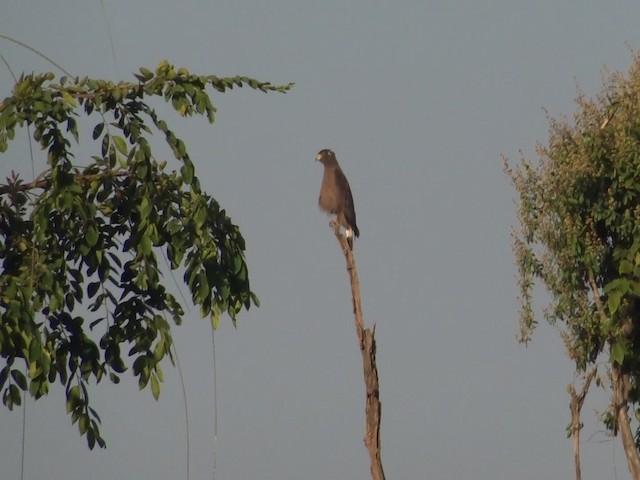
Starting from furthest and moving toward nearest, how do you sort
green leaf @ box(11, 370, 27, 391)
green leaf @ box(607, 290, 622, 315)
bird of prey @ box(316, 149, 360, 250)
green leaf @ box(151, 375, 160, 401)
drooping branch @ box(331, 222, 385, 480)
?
bird of prey @ box(316, 149, 360, 250) → green leaf @ box(607, 290, 622, 315) → drooping branch @ box(331, 222, 385, 480) → green leaf @ box(151, 375, 160, 401) → green leaf @ box(11, 370, 27, 391)

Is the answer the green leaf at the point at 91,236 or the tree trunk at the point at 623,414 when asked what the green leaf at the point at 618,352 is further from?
the green leaf at the point at 91,236

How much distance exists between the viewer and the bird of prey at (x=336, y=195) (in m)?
18.7

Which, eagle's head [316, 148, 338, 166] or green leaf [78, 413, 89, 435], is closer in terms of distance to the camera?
green leaf [78, 413, 89, 435]

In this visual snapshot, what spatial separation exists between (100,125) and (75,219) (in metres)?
0.64

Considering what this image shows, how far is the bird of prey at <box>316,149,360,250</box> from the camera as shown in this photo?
61.3 ft

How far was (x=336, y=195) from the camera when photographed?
1952cm

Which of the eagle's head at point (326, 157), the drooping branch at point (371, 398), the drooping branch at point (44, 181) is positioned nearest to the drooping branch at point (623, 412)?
the eagle's head at point (326, 157)

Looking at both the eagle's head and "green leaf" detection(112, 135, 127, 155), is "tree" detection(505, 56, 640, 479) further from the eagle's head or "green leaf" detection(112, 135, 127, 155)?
"green leaf" detection(112, 135, 127, 155)

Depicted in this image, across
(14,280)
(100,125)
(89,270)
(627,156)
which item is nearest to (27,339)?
(14,280)

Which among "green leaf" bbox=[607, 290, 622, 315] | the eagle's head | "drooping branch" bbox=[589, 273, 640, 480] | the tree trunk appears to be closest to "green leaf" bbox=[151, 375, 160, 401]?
"green leaf" bbox=[607, 290, 622, 315]

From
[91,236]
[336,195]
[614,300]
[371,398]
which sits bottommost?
[371,398]

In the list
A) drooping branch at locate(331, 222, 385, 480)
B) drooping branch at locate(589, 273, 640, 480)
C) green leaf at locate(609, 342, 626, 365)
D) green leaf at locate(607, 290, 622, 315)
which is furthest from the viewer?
drooping branch at locate(589, 273, 640, 480)

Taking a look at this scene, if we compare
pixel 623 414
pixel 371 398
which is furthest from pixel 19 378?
pixel 623 414

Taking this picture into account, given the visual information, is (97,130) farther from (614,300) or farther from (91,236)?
(614,300)
